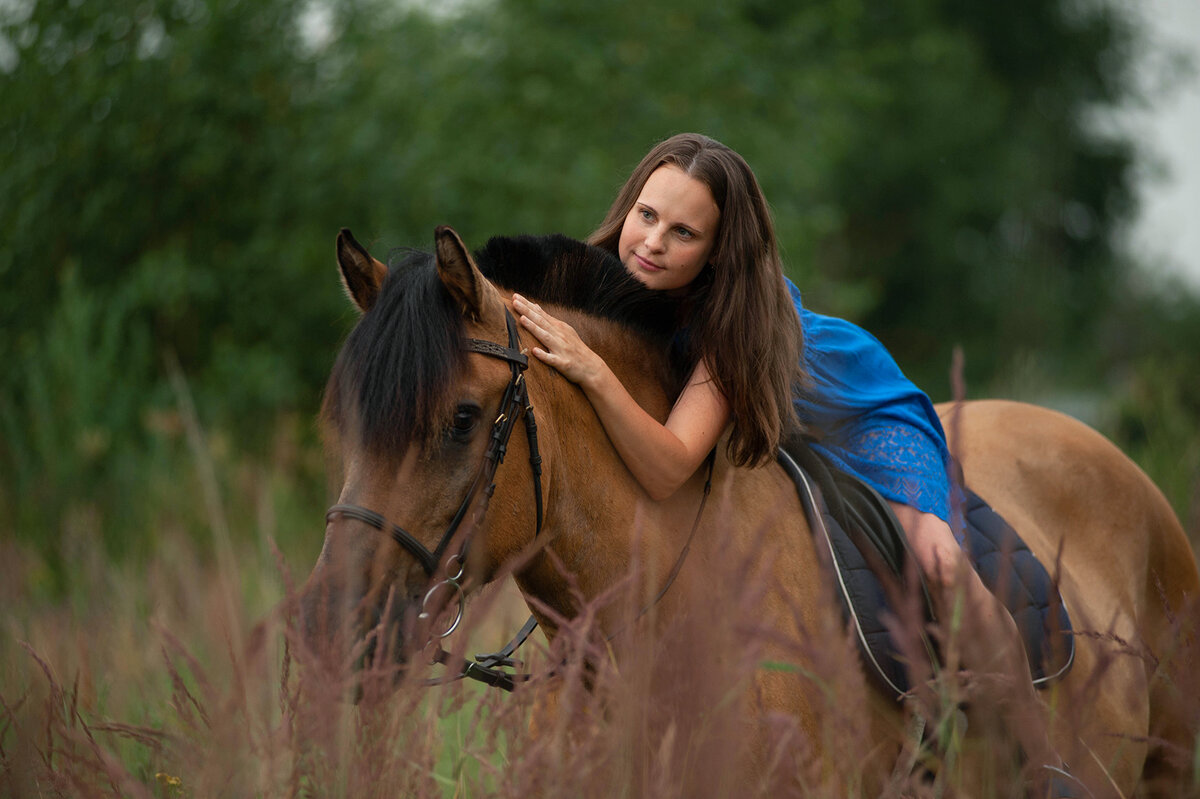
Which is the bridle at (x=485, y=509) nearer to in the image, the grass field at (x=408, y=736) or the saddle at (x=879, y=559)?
the grass field at (x=408, y=736)

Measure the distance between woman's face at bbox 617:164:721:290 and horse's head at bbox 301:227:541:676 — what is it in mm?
640

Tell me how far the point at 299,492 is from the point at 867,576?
6117 millimetres

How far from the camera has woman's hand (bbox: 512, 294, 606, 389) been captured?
7.34 feet

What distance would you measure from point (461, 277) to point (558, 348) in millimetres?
297

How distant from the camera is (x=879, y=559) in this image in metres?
2.20

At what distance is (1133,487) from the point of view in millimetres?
3648

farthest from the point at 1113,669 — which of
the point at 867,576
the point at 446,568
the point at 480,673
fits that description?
the point at 446,568

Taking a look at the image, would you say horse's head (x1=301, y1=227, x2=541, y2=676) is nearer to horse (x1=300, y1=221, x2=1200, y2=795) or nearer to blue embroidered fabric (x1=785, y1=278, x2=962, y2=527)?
horse (x1=300, y1=221, x2=1200, y2=795)

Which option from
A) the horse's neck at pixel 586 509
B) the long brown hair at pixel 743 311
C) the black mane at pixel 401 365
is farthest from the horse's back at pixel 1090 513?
the black mane at pixel 401 365

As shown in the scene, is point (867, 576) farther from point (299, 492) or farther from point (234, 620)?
point (299, 492)

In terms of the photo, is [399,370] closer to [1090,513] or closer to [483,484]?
[483,484]

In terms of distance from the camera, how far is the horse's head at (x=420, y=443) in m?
1.90

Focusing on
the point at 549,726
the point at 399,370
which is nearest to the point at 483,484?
the point at 399,370

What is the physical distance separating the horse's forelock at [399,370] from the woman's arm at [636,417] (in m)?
0.26
